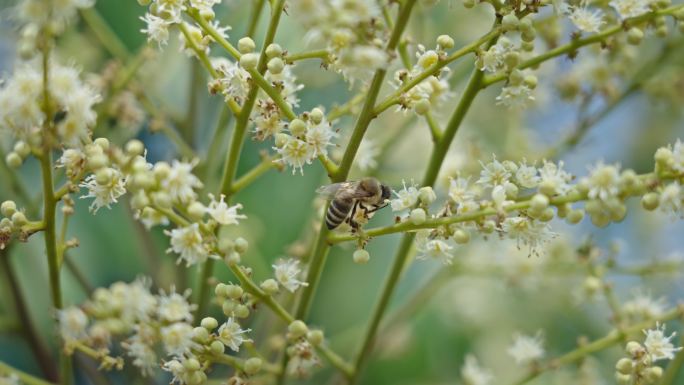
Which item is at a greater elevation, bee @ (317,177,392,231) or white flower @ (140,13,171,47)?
white flower @ (140,13,171,47)

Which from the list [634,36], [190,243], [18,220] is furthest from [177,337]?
[634,36]

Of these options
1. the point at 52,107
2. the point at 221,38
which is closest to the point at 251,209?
the point at 221,38

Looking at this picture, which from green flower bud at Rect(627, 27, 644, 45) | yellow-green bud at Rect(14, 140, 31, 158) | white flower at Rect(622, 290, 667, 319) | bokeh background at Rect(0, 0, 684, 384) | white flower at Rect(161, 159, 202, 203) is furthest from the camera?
bokeh background at Rect(0, 0, 684, 384)

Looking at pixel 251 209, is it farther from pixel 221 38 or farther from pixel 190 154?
pixel 221 38

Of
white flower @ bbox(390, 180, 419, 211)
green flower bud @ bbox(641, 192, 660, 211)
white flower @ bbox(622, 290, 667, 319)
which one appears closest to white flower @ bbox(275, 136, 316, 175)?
white flower @ bbox(390, 180, 419, 211)

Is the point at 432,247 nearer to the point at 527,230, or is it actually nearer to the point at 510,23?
the point at 527,230

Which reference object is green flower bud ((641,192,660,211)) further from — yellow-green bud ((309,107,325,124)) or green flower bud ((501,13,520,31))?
yellow-green bud ((309,107,325,124))

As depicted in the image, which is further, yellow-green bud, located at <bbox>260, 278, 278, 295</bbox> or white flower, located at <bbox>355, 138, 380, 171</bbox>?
white flower, located at <bbox>355, 138, 380, 171</bbox>

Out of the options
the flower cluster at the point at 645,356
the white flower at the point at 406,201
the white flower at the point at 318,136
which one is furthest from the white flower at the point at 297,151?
the flower cluster at the point at 645,356
